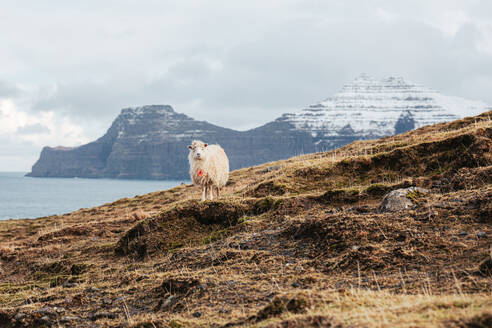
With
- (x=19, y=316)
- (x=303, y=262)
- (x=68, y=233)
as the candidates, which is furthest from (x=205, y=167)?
(x=19, y=316)

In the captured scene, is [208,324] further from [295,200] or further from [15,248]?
[15,248]

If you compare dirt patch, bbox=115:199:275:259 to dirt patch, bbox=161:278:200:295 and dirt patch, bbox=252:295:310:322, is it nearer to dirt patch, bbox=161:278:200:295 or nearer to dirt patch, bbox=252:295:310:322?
dirt patch, bbox=161:278:200:295

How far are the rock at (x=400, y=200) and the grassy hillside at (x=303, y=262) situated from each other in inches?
5.5

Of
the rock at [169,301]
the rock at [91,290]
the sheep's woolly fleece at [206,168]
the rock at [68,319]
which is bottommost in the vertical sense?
the rock at [91,290]

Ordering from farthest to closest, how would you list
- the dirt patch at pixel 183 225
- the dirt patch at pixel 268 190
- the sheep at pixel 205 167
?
1. the sheep at pixel 205 167
2. the dirt patch at pixel 268 190
3. the dirt patch at pixel 183 225

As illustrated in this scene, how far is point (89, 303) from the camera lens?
9438 mm

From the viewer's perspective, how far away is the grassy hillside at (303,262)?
607cm

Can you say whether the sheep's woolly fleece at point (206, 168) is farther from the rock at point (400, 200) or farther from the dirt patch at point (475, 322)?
the dirt patch at point (475, 322)

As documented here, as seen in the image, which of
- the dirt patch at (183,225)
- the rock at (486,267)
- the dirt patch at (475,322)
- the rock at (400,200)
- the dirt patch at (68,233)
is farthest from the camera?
the dirt patch at (68,233)

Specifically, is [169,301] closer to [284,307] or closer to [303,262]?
[303,262]

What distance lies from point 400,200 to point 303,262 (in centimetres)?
358

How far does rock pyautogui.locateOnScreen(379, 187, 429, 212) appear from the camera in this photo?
10.7m

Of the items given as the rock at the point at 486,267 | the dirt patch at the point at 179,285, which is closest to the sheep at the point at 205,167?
the dirt patch at the point at 179,285

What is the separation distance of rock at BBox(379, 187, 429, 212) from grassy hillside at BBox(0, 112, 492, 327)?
14cm
